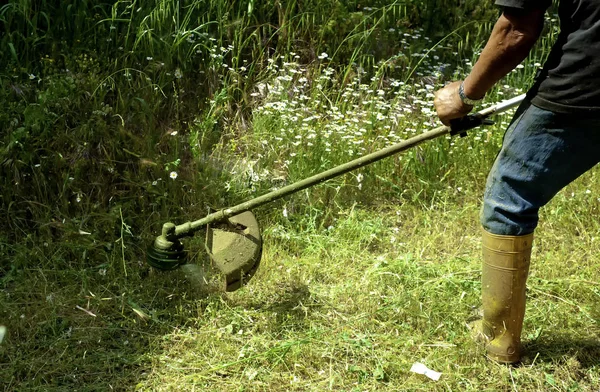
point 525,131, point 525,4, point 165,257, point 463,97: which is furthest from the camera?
point 165,257

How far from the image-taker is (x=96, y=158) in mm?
3928

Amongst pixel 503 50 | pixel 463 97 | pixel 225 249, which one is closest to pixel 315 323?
pixel 225 249

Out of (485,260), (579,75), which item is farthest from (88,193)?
(579,75)

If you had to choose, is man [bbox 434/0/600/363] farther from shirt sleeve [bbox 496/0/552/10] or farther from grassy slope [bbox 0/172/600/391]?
grassy slope [bbox 0/172/600/391]

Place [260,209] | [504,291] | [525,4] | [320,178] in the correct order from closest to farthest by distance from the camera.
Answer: [525,4]
[504,291]
[320,178]
[260,209]

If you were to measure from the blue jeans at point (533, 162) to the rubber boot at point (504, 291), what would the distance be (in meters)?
0.06

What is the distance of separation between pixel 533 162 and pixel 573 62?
1.22 feet

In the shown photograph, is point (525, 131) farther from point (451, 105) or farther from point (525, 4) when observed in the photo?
point (525, 4)

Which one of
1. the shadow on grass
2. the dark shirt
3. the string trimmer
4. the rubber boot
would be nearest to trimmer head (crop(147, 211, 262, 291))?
the string trimmer

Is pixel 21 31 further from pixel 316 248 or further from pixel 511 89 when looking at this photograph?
pixel 511 89

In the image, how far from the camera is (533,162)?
268cm

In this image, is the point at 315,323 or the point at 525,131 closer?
the point at 525,131

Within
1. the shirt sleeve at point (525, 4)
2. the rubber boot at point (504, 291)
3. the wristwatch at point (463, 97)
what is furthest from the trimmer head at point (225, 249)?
the shirt sleeve at point (525, 4)

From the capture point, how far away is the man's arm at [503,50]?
249cm
